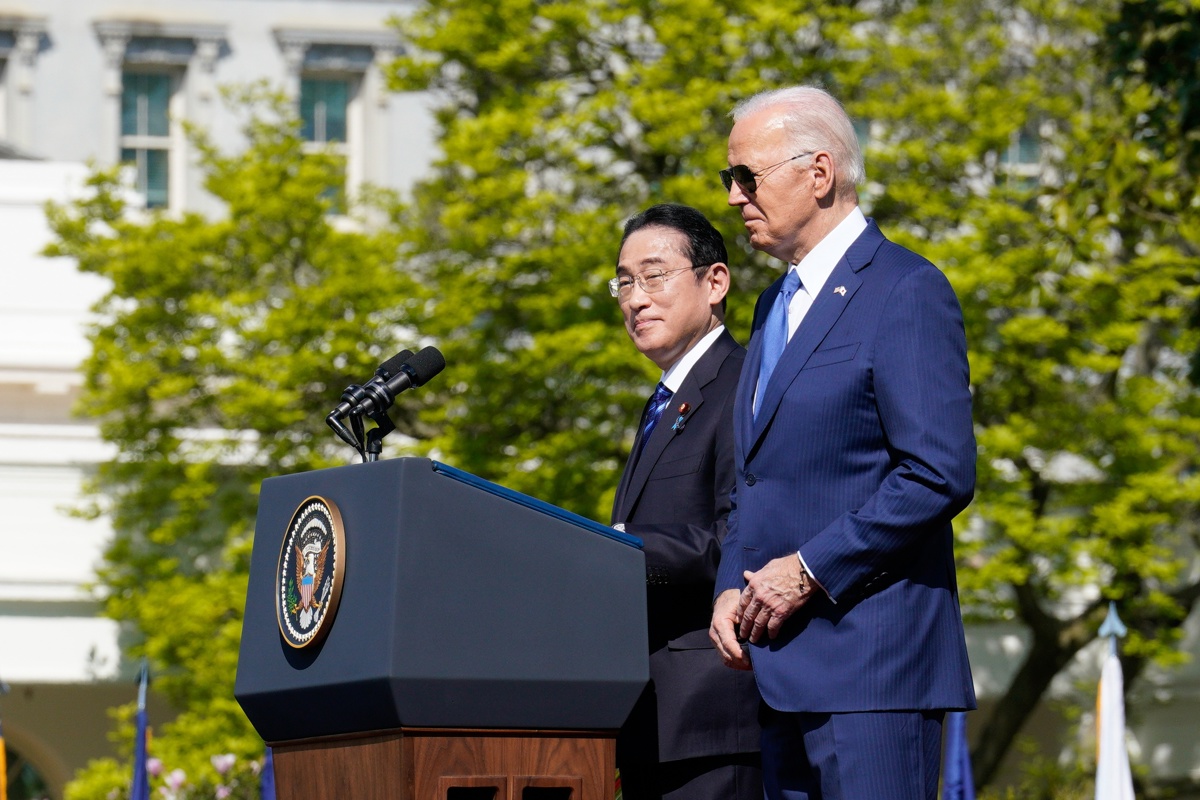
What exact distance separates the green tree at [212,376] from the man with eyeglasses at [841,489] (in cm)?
1074

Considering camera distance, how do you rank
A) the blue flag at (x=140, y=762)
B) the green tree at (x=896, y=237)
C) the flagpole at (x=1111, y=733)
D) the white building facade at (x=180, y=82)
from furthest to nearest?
the white building facade at (x=180, y=82) → the green tree at (x=896, y=237) → the blue flag at (x=140, y=762) → the flagpole at (x=1111, y=733)

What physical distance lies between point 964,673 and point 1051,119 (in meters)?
14.0

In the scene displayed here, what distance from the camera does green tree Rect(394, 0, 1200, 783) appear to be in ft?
45.5

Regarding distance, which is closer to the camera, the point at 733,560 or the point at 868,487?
the point at 868,487

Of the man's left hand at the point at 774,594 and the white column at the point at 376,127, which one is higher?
the white column at the point at 376,127

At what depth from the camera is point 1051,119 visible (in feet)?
54.3

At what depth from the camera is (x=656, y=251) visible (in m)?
4.30

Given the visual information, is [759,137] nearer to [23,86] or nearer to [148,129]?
[148,129]

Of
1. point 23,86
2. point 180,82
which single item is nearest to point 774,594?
point 180,82

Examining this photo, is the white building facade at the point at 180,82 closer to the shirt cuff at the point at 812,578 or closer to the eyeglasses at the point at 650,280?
the eyeglasses at the point at 650,280

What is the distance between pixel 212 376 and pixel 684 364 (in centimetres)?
1109

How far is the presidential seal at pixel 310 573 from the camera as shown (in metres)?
3.25

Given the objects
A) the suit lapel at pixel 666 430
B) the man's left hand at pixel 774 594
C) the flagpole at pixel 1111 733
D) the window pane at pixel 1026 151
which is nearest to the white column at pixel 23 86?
the window pane at pixel 1026 151

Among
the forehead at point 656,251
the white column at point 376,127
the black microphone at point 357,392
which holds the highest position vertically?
the white column at point 376,127
